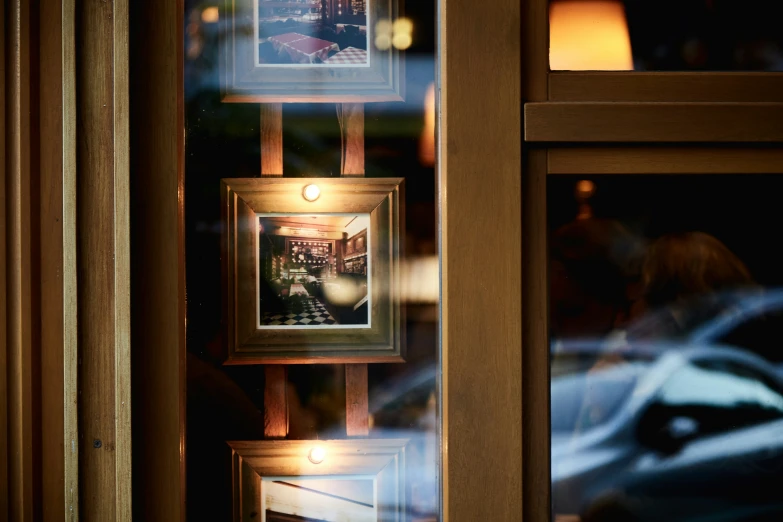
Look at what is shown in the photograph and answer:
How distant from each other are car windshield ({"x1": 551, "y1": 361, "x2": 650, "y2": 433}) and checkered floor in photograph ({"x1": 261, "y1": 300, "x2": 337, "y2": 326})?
433 millimetres

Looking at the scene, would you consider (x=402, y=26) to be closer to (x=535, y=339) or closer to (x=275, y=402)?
(x=535, y=339)

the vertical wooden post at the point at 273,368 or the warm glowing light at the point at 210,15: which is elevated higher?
the warm glowing light at the point at 210,15

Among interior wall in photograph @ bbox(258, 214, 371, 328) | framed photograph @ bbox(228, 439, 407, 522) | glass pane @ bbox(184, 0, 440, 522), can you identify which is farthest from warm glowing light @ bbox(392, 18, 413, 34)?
framed photograph @ bbox(228, 439, 407, 522)

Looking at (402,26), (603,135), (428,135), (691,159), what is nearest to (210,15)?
(402,26)

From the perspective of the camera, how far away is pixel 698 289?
0.72 metres

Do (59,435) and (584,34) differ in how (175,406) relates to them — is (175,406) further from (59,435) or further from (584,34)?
(584,34)

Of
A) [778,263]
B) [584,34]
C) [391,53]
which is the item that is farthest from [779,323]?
[391,53]

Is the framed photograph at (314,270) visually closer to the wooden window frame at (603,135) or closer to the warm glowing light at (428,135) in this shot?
the warm glowing light at (428,135)

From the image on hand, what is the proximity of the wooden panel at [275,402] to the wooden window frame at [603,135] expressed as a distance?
0.48m

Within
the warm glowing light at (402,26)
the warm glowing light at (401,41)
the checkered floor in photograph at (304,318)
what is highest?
the warm glowing light at (402,26)

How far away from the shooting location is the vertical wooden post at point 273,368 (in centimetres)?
91

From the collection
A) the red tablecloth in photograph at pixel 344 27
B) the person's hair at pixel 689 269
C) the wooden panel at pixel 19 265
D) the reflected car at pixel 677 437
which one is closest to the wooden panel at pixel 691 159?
the person's hair at pixel 689 269

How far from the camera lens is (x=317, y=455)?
92cm

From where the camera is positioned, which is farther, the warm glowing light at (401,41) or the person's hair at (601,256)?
the warm glowing light at (401,41)
